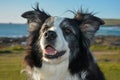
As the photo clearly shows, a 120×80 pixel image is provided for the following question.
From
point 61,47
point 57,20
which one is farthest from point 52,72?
point 57,20

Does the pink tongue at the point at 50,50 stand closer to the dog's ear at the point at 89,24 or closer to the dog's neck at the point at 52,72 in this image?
the dog's neck at the point at 52,72

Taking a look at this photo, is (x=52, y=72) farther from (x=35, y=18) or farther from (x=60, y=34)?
(x=35, y=18)

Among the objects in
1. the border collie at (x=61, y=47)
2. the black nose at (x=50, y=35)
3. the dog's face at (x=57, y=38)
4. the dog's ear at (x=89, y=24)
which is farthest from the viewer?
the dog's ear at (x=89, y=24)

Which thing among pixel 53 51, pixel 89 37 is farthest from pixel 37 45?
pixel 89 37

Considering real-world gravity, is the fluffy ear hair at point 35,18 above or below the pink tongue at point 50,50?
above

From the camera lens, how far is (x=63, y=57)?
9781 millimetres

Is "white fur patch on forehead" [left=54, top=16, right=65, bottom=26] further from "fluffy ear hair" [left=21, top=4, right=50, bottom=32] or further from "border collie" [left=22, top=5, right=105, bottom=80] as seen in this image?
"fluffy ear hair" [left=21, top=4, right=50, bottom=32]

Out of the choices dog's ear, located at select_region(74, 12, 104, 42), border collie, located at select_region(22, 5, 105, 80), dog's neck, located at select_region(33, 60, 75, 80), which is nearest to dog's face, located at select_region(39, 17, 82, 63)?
border collie, located at select_region(22, 5, 105, 80)

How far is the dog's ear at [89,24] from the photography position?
33.4ft

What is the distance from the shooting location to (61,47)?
31.7 feet

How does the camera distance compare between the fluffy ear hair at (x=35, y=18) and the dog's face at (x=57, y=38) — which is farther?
the fluffy ear hair at (x=35, y=18)

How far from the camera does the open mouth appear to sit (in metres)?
9.63

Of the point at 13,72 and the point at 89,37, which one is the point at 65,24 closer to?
the point at 89,37

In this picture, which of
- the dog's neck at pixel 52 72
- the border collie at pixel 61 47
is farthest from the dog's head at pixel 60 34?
the dog's neck at pixel 52 72
